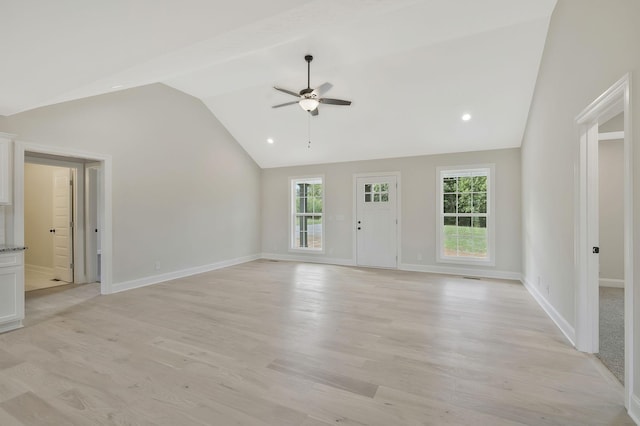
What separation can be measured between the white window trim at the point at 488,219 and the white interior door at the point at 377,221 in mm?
852

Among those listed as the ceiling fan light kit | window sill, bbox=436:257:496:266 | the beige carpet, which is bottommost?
the beige carpet

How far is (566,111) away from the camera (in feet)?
9.50

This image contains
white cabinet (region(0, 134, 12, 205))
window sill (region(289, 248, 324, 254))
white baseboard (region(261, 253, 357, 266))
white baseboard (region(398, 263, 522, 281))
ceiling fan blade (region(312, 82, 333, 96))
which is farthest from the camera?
window sill (region(289, 248, 324, 254))

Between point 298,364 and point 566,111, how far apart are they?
3.48 meters

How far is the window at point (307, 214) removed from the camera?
7.32 m

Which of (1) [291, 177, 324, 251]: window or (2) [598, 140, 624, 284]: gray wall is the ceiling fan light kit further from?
(2) [598, 140, 624, 284]: gray wall

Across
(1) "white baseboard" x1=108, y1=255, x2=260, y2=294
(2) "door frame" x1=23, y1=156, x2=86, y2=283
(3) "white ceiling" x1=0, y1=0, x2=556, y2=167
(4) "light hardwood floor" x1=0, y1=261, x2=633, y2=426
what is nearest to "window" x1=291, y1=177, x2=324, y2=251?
(3) "white ceiling" x1=0, y1=0, x2=556, y2=167

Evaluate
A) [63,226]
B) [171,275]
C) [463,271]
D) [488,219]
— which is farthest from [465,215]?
[63,226]

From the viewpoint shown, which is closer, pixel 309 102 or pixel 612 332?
pixel 612 332

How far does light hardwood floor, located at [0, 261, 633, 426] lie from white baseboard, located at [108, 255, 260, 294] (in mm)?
450

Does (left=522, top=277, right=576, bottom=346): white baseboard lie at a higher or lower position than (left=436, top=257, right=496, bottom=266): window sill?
lower

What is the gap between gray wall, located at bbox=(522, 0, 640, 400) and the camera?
1.87 meters

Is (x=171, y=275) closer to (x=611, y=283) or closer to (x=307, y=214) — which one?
(x=307, y=214)

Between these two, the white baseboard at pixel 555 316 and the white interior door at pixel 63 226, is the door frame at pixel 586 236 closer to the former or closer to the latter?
the white baseboard at pixel 555 316
